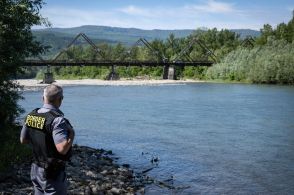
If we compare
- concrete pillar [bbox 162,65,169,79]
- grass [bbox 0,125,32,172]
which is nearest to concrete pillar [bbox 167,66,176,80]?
concrete pillar [bbox 162,65,169,79]

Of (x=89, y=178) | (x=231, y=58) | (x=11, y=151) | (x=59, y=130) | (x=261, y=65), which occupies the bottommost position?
(x=89, y=178)

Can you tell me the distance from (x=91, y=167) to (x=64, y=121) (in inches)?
477

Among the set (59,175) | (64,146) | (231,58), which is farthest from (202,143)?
(231,58)

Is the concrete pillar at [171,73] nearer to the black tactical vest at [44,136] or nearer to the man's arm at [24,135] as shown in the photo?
the man's arm at [24,135]

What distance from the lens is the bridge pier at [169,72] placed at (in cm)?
14025

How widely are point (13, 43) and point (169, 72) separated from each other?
123204 millimetres

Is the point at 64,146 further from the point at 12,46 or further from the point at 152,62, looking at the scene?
the point at 152,62

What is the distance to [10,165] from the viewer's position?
1664 centimetres

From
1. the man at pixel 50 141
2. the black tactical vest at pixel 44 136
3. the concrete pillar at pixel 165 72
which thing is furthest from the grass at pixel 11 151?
the concrete pillar at pixel 165 72

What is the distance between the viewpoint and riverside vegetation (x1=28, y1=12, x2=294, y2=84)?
10000 cm

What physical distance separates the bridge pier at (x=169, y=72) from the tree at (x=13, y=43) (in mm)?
118706

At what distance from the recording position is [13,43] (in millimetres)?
19625

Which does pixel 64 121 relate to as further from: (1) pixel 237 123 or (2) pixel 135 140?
(1) pixel 237 123

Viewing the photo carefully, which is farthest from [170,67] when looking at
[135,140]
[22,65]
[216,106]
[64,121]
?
[64,121]
